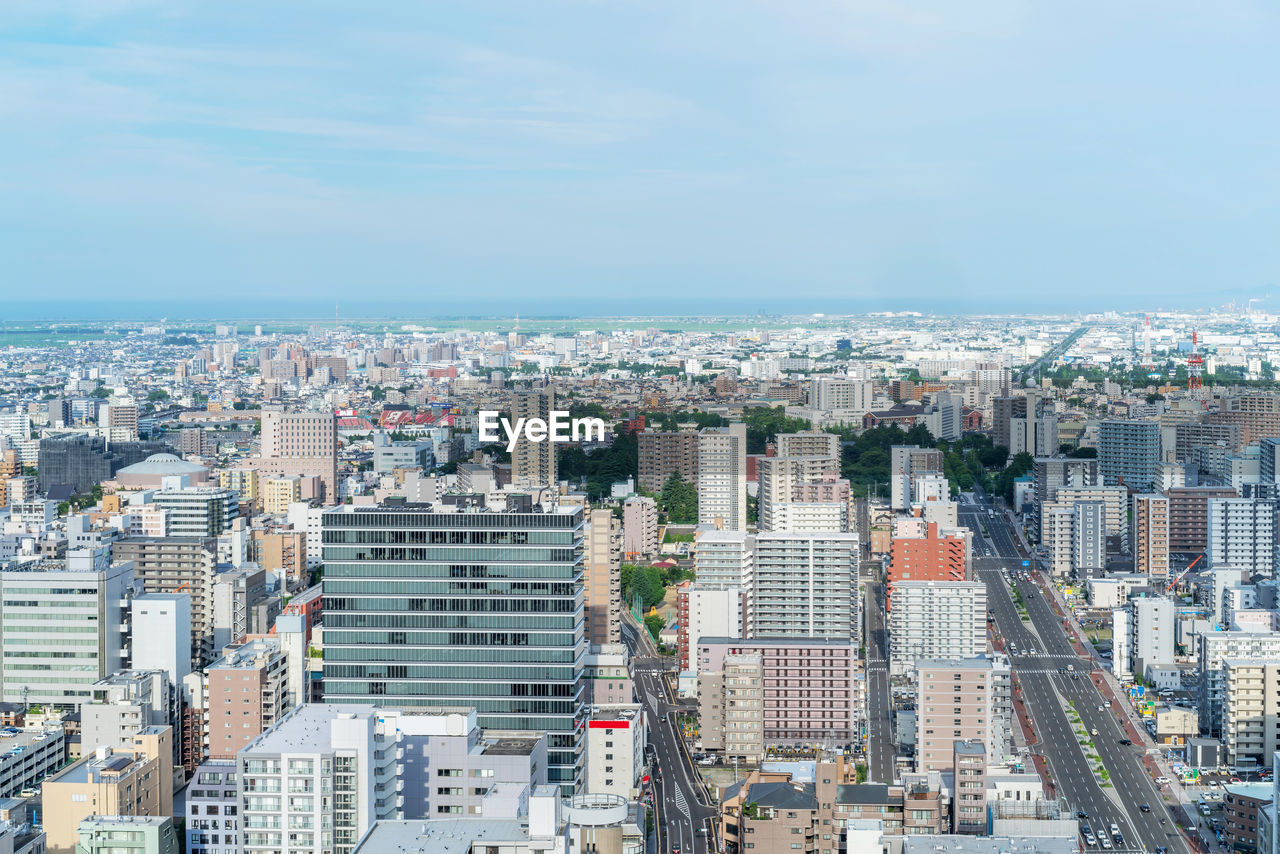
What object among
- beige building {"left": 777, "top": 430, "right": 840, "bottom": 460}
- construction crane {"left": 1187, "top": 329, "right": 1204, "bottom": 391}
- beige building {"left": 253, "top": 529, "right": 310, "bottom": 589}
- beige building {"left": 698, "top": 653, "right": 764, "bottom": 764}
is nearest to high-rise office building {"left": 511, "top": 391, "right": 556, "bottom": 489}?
beige building {"left": 253, "top": 529, "right": 310, "bottom": 589}

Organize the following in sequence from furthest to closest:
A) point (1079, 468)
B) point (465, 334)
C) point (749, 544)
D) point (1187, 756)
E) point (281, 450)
Answer: point (465, 334)
point (281, 450)
point (1079, 468)
point (749, 544)
point (1187, 756)

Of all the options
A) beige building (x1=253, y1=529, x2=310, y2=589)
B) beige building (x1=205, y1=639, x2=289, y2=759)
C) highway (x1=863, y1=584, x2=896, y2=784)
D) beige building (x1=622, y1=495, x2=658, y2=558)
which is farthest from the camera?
beige building (x1=622, y1=495, x2=658, y2=558)

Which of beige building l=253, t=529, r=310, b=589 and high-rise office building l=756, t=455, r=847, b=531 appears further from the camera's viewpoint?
high-rise office building l=756, t=455, r=847, b=531

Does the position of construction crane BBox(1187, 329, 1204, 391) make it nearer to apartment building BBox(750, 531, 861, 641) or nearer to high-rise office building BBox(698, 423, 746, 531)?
high-rise office building BBox(698, 423, 746, 531)

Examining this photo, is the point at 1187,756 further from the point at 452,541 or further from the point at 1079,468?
the point at 1079,468

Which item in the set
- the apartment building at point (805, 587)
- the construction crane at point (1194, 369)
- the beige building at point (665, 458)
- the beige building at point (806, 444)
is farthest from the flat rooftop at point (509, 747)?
the construction crane at point (1194, 369)

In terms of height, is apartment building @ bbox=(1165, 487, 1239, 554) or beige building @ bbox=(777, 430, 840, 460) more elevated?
beige building @ bbox=(777, 430, 840, 460)

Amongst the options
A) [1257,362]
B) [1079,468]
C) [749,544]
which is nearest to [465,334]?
[1257,362]

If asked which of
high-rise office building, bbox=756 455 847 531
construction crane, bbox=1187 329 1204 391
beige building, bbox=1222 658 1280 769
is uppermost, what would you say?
construction crane, bbox=1187 329 1204 391
